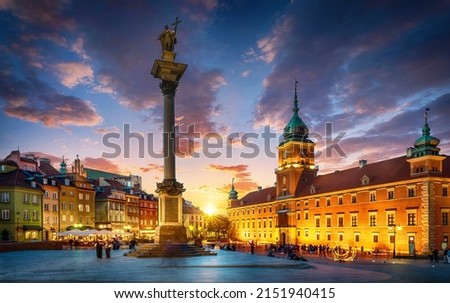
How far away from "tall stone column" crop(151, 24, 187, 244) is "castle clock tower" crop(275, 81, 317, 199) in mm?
48599

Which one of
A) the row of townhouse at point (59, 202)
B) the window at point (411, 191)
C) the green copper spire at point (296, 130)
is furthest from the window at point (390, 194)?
the row of townhouse at point (59, 202)

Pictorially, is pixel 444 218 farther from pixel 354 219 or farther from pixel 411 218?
pixel 354 219

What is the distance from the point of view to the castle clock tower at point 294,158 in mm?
79000

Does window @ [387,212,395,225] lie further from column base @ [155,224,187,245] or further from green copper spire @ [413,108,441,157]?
column base @ [155,224,187,245]

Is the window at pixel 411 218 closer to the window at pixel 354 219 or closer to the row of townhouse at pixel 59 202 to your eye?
the window at pixel 354 219

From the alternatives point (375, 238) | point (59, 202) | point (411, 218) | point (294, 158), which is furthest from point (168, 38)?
point (294, 158)

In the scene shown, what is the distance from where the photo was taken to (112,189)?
283 ft

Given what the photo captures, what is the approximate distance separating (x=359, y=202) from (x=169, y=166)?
3538cm

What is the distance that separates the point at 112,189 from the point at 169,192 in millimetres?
58650

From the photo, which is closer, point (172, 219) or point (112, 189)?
point (172, 219)

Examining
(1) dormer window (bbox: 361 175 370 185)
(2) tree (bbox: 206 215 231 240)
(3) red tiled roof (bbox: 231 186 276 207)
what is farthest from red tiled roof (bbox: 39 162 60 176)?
(1) dormer window (bbox: 361 175 370 185)

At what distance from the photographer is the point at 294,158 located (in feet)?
262
